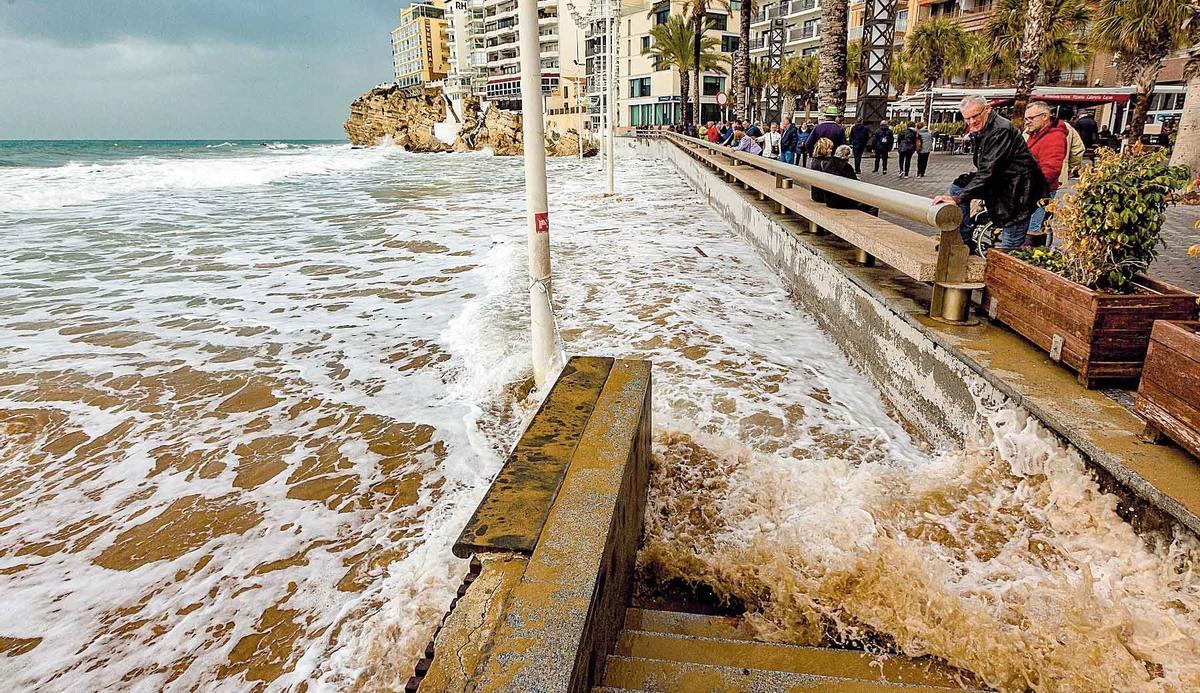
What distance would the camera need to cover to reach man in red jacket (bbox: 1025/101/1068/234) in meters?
6.19

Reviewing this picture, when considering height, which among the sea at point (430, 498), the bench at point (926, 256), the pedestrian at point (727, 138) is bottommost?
the sea at point (430, 498)

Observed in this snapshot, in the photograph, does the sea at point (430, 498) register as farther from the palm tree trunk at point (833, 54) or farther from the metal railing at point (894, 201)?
the palm tree trunk at point (833, 54)

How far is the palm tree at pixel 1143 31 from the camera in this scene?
67.2 feet

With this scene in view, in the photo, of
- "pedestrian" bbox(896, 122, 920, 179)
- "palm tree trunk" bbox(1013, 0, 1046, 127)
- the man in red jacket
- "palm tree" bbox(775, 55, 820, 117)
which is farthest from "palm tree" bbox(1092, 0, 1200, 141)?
"palm tree" bbox(775, 55, 820, 117)

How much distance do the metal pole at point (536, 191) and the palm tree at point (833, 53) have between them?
13.0 metres

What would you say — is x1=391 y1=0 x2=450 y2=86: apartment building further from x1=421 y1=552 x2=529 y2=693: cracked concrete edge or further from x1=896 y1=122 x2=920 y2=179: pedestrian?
x1=421 y1=552 x2=529 y2=693: cracked concrete edge

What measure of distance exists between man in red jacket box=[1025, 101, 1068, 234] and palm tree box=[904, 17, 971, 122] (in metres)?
42.7

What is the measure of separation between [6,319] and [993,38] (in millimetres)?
44743

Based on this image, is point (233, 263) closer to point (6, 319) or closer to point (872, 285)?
point (6, 319)

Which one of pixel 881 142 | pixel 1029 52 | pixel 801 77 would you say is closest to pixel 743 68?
pixel 881 142

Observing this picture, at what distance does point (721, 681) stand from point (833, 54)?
16507 mm

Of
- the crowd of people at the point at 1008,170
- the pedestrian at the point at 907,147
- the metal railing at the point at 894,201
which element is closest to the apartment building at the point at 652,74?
the pedestrian at the point at 907,147

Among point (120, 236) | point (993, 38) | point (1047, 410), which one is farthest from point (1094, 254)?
point (993, 38)

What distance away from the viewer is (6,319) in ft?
25.1
